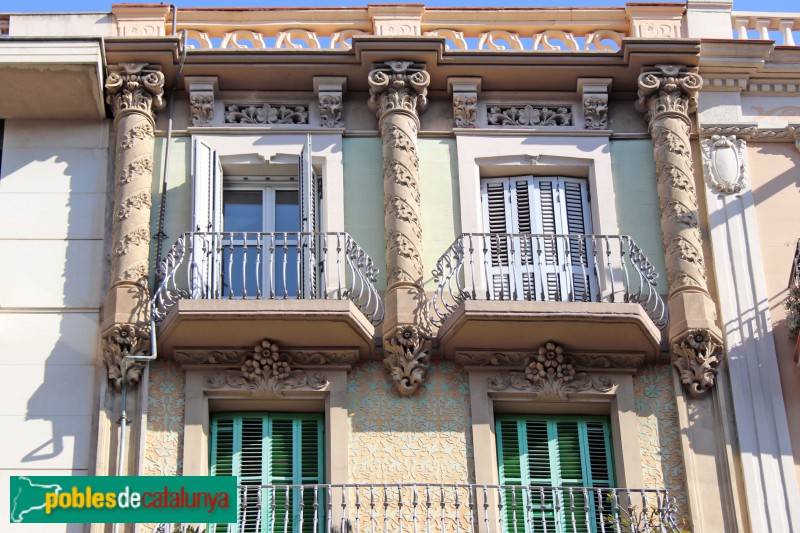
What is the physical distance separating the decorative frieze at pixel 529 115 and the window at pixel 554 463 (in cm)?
331

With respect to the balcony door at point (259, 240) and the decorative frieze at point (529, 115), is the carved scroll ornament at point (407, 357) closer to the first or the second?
the balcony door at point (259, 240)

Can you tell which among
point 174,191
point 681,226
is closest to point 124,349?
point 174,191

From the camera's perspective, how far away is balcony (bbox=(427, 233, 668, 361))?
15422 mm

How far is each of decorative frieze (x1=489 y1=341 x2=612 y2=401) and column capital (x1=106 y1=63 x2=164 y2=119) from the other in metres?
4.60

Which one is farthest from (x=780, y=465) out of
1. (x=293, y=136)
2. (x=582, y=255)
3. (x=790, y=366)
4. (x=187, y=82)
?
(x=187, y=82)

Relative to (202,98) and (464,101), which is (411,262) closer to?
(464,101)

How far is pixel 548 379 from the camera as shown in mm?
15680

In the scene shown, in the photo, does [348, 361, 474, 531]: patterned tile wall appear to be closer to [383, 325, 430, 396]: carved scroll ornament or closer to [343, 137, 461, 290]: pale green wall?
[383, 325, 430, 396]: carved scroll ornament

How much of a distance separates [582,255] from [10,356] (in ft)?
18.4

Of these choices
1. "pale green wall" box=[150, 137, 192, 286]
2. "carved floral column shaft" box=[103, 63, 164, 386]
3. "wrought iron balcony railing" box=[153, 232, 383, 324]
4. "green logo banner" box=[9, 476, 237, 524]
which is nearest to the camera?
"green logo banner" box=[9, 476, 237, 524]

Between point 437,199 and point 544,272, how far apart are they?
1.38 metres

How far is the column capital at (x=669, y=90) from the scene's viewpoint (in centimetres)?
1720

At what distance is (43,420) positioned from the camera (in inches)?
601

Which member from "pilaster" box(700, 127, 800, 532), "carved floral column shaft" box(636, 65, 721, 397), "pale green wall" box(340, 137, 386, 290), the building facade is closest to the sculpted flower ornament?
the building facade
